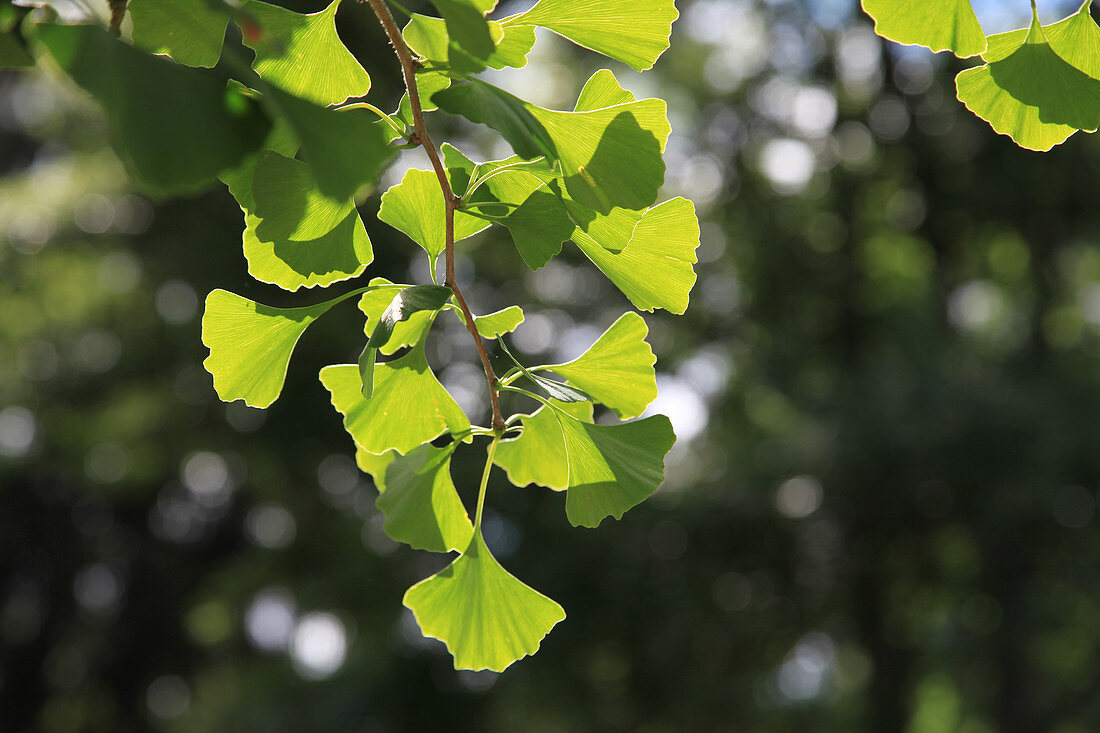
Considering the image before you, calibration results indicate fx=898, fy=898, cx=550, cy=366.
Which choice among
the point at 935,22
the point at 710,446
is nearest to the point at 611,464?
the point at 935,22

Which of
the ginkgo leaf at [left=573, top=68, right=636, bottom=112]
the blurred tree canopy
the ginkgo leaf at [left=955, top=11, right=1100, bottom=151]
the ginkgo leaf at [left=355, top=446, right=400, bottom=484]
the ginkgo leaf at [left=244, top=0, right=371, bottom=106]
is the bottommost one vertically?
the blurred tree canopy

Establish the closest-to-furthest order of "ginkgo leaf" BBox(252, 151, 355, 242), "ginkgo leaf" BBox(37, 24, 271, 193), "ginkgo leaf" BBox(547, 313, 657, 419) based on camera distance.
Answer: "ginkgo leaf" BBox(37, 24, 271, 193) < "ginkgo leaf" BBox(252, 151, 355, 242) < "ginkgo leaf" BBox(547, 313, 657, 419)

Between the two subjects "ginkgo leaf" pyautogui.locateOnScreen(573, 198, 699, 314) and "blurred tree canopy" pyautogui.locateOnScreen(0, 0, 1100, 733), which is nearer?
"ginkgo leaf" pyautogui.locateOnScreen(573, 198, 699, 314)

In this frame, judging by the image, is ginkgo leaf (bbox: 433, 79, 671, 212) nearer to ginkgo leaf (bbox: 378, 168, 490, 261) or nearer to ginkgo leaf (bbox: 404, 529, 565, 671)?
ginkgo leaf (bbox: 378, 168, 490, 261)

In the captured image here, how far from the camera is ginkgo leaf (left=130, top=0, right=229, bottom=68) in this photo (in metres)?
0.35

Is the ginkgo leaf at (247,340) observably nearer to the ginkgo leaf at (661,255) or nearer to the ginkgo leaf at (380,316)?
the ginkgo leaf at (380,316)

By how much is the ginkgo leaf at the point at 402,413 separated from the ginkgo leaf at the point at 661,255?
0.10 metres

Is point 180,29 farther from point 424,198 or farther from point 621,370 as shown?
point 621,370

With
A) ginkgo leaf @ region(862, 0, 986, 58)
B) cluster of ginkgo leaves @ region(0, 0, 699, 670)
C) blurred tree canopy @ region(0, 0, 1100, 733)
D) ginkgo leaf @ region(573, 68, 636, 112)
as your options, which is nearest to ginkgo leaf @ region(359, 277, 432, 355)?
cluster of ginkgo leaves @ region(0, 0, 699, 670)

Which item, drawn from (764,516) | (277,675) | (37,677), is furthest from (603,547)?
(37,677)

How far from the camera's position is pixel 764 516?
393cm

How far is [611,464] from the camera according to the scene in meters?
0.40

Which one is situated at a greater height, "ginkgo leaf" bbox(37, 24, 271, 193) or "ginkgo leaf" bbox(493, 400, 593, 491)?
"ginkgo leaf" bbox(37, 24, 271, 193)

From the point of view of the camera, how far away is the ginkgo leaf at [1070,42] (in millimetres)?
383
